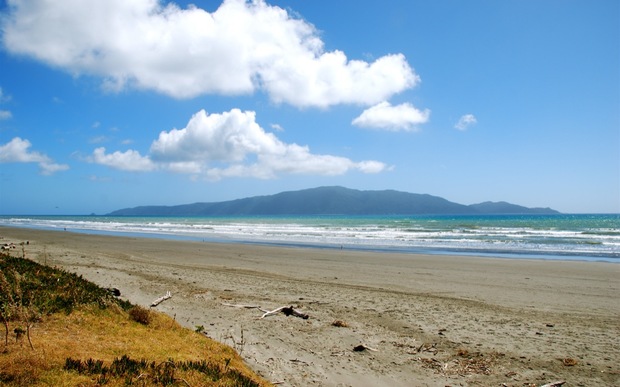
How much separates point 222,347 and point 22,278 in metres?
3.54

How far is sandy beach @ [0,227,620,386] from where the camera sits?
5.93m

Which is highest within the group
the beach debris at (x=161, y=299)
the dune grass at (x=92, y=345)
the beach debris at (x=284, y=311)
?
the dune grass at (x=92, y=345)

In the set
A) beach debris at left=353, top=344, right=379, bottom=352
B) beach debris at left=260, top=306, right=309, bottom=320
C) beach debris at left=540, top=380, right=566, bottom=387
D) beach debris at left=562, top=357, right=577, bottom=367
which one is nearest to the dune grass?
beach debris at left=353, top=344, right=379, bottom=352

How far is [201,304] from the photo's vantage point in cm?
933

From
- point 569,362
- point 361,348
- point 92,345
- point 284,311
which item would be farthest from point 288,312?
point 569,362

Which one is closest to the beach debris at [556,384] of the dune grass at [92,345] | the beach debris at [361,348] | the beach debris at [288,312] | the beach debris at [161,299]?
the beach debris at [361,348]

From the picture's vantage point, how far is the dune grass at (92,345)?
11.9 feet

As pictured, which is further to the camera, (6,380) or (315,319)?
(315,319)

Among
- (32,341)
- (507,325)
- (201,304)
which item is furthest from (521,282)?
(32,341)

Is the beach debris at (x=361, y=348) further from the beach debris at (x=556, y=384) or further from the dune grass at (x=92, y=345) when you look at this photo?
the beach debris at (x=556, y=384)

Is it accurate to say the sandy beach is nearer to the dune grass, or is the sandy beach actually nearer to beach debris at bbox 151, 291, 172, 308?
beach debris at bbox 151, 291, 172, 308

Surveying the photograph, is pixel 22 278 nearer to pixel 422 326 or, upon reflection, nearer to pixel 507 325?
pixel 422 326

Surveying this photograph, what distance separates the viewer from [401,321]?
847 cm

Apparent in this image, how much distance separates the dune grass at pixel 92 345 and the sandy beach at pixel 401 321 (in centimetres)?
126
